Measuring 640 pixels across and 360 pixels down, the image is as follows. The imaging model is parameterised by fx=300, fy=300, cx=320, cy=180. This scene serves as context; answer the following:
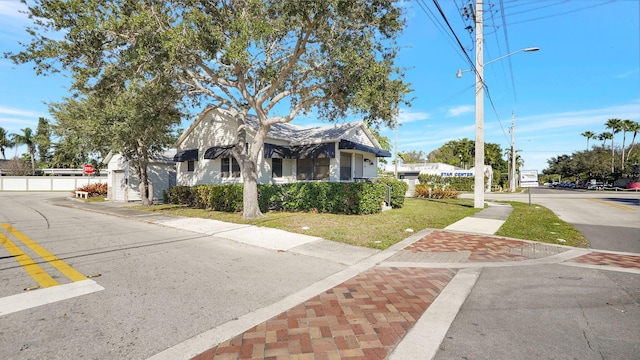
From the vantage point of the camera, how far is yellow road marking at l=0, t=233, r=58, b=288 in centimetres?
467

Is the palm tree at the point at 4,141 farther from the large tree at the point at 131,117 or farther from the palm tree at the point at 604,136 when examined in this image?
the palm tree at the point at 604,136

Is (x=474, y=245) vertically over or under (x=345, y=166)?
under

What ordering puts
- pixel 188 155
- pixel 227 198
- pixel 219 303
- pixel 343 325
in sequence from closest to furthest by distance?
pixel 343 325
pixel 219 303
pixel 227 198
pixel 188 155

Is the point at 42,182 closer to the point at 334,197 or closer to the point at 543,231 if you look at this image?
the point at 334,197

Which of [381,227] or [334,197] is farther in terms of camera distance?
[334,197]

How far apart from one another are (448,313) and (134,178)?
24384 millimetres

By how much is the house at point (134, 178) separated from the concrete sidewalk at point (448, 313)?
20.2 m

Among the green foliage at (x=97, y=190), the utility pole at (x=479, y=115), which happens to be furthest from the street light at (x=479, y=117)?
the green foliage at (x=97, y=190)

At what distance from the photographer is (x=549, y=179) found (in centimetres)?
12019

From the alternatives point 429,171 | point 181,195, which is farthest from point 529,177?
point 429,171

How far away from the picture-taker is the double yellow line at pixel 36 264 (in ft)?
15.7

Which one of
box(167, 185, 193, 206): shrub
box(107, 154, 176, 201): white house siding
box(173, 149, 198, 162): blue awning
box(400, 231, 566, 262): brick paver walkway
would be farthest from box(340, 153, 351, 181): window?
box(107, 154, 176, 201): white house siding

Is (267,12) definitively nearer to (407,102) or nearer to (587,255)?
(407,102)

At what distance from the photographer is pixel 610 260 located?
608cm
